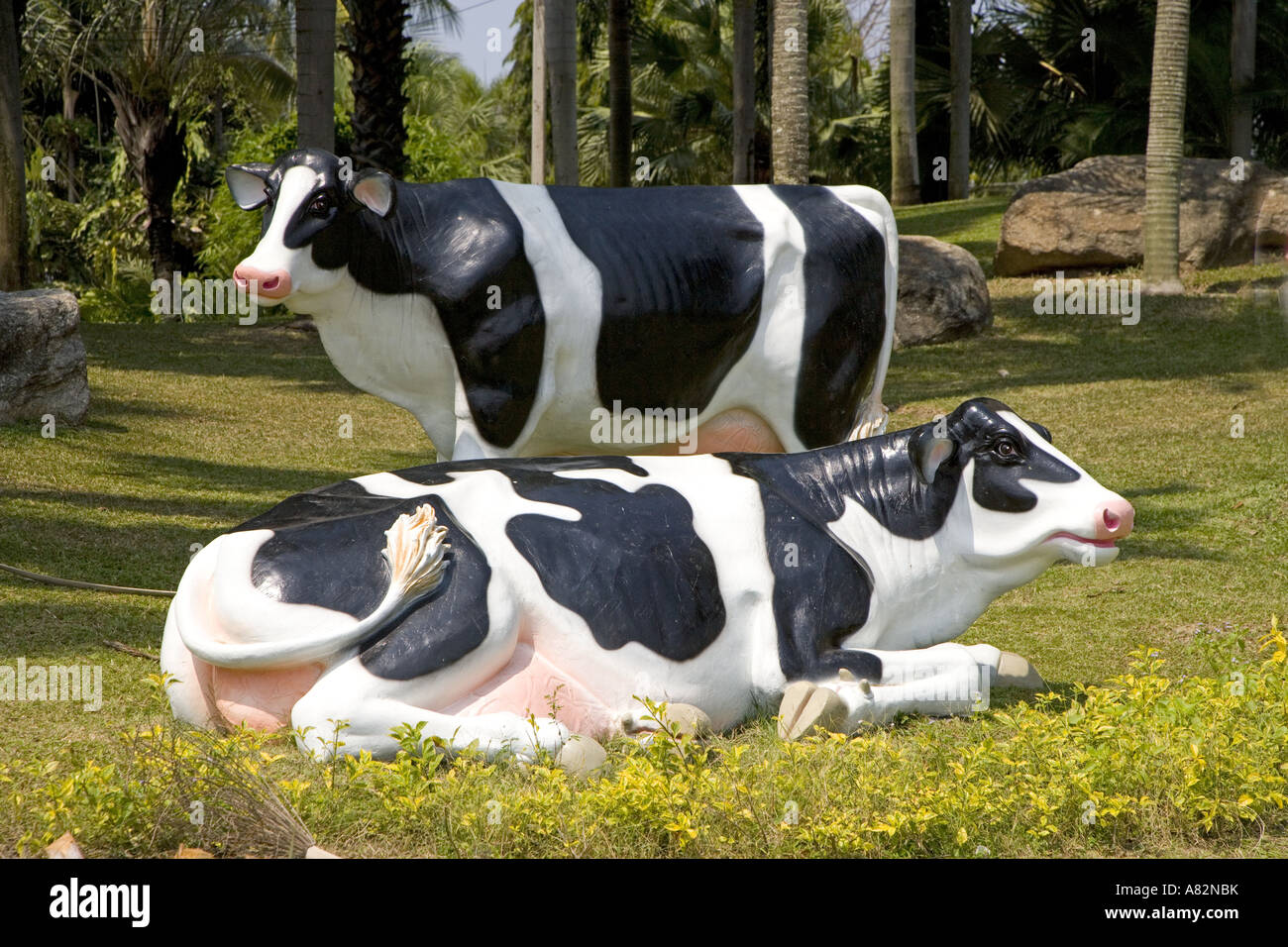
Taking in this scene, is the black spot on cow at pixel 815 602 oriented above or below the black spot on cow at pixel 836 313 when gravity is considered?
below

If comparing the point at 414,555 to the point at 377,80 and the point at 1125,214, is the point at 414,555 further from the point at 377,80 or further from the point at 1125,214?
the point at 1125,214

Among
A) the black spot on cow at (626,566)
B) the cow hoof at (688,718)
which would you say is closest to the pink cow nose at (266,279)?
the black spot on cow at (626,566)

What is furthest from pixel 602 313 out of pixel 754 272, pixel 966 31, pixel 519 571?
pixel 966 31

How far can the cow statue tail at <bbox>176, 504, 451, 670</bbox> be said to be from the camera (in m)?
4.48

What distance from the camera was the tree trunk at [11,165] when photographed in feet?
46.4

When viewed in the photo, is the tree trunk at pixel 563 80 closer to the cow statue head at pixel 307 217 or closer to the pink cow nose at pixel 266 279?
the cow statue head at pixel 307 217

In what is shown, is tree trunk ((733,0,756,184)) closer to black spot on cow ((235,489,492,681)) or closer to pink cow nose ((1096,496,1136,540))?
pink cow nose ((1096,496,1136,540))

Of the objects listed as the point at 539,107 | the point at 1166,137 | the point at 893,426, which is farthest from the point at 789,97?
the point at 539,107

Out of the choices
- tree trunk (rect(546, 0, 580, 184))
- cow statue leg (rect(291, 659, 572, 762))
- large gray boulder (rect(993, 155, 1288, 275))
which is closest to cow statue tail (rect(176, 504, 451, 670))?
cow statue leg (rect(291, 659, 572, 762))

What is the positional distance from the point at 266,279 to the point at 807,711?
107 inches

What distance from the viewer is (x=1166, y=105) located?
1478 centimetres

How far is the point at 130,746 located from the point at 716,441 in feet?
10.2

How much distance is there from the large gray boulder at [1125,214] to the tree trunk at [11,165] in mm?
10804
